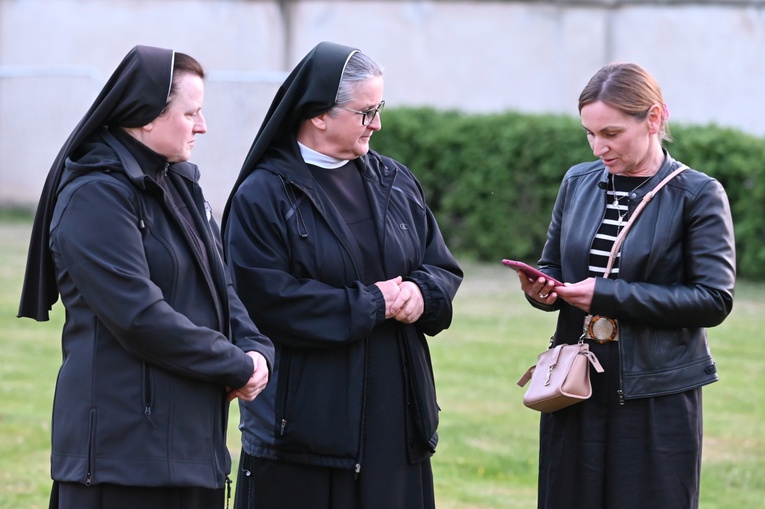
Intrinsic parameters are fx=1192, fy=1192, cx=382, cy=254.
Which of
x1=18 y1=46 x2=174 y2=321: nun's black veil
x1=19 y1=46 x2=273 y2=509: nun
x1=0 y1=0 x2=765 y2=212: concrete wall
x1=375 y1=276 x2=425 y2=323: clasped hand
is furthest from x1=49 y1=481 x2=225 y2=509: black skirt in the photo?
x1=0 y1=0 x2=765 y2=212: concrete wall

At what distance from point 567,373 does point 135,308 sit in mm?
1605

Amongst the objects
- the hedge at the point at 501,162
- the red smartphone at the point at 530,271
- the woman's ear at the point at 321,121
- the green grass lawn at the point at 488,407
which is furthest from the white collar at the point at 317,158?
the hedge at the point at 501,162

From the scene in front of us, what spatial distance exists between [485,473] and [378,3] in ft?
46.3

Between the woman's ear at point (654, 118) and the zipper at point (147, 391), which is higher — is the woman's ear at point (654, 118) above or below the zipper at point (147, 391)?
above

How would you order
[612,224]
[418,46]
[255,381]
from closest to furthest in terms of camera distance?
1. [255,381]
2. [612,224]
3. [418,46]

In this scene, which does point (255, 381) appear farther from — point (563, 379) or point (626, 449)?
point (626, 449)

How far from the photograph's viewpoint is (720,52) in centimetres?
1925

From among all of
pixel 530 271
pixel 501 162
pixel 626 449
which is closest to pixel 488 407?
pixel 626 449

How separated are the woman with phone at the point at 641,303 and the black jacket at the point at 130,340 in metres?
1.34

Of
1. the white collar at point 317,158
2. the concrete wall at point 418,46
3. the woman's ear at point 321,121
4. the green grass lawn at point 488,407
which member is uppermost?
the concrete wall at point 418,46

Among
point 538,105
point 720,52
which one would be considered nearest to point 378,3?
point 538,105

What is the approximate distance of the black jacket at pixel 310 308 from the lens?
169 inches

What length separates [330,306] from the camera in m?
4.27

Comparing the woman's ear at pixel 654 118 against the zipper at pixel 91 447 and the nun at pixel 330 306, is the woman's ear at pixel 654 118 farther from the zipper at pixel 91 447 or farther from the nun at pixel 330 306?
the zipper at pixel 91 447
